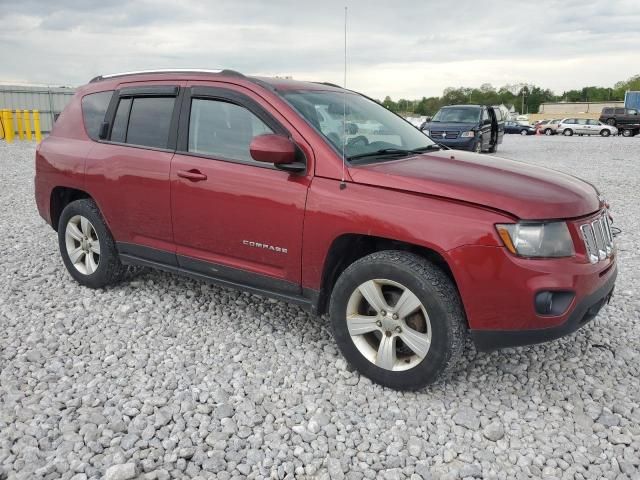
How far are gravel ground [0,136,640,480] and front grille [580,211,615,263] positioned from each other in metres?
0.83

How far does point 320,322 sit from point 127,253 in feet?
5.32

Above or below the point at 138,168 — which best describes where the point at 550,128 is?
above

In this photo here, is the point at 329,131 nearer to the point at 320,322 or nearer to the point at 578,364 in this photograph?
the point at 320,322

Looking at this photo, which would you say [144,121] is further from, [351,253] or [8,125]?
[8,125]

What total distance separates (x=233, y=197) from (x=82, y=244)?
1.90 meters

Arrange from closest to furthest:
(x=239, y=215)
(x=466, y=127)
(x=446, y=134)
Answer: (x=239, y=215) → (x=466, y=127) → (x=446, y=134)

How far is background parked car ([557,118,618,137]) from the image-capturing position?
36656 mm

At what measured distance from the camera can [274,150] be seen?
130 inches

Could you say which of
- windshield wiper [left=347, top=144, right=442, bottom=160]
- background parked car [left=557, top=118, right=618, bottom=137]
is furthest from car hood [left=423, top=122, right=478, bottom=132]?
background parked car [left=557, top=118, right=618, bottom=137]

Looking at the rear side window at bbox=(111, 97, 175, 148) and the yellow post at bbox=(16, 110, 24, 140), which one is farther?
the yellow post at bbox=(16, 110, 24, 140)

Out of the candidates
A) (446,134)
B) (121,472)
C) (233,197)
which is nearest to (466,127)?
(446,134)

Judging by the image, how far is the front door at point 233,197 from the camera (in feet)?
11.4

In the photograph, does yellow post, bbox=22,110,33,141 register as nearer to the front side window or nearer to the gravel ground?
the gravel ground

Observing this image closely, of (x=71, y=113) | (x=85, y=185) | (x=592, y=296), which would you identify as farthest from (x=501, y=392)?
(x=71, y=113)
